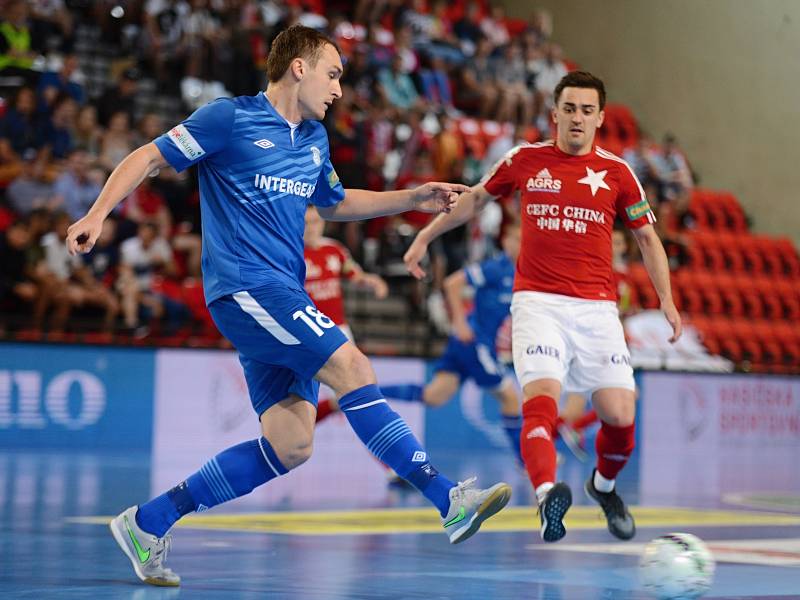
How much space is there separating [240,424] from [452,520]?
1075 centimetres

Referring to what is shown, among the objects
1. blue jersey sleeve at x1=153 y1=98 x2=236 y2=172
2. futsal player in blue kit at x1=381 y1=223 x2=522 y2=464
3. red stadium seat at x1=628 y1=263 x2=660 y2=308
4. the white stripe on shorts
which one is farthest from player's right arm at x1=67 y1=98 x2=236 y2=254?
red stadium seat at x1=628 y1=263 x2=660 y2=308

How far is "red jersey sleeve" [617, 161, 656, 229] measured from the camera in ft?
24.8

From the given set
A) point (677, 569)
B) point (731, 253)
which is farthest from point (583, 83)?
point (731, 253)

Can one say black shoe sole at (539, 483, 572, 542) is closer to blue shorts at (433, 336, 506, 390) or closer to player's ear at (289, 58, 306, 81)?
player's ear at (289, 58, 306, 81)

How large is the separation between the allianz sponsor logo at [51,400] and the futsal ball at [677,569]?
34.1 ft

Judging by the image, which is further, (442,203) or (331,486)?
(331,486)

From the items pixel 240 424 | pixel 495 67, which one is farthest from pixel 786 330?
pixel 240 424

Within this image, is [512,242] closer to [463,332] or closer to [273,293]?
[463,332]

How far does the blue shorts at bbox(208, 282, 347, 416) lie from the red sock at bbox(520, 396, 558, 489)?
4.90 feet

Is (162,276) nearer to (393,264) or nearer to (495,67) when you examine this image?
(393,264)

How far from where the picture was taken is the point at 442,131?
20422 mm

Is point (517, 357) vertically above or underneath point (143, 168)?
underneath

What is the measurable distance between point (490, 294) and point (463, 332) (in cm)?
54

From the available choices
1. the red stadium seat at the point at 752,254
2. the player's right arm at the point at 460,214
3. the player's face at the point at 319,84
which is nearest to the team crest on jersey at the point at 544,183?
the player's right arm at the point at 460,214
